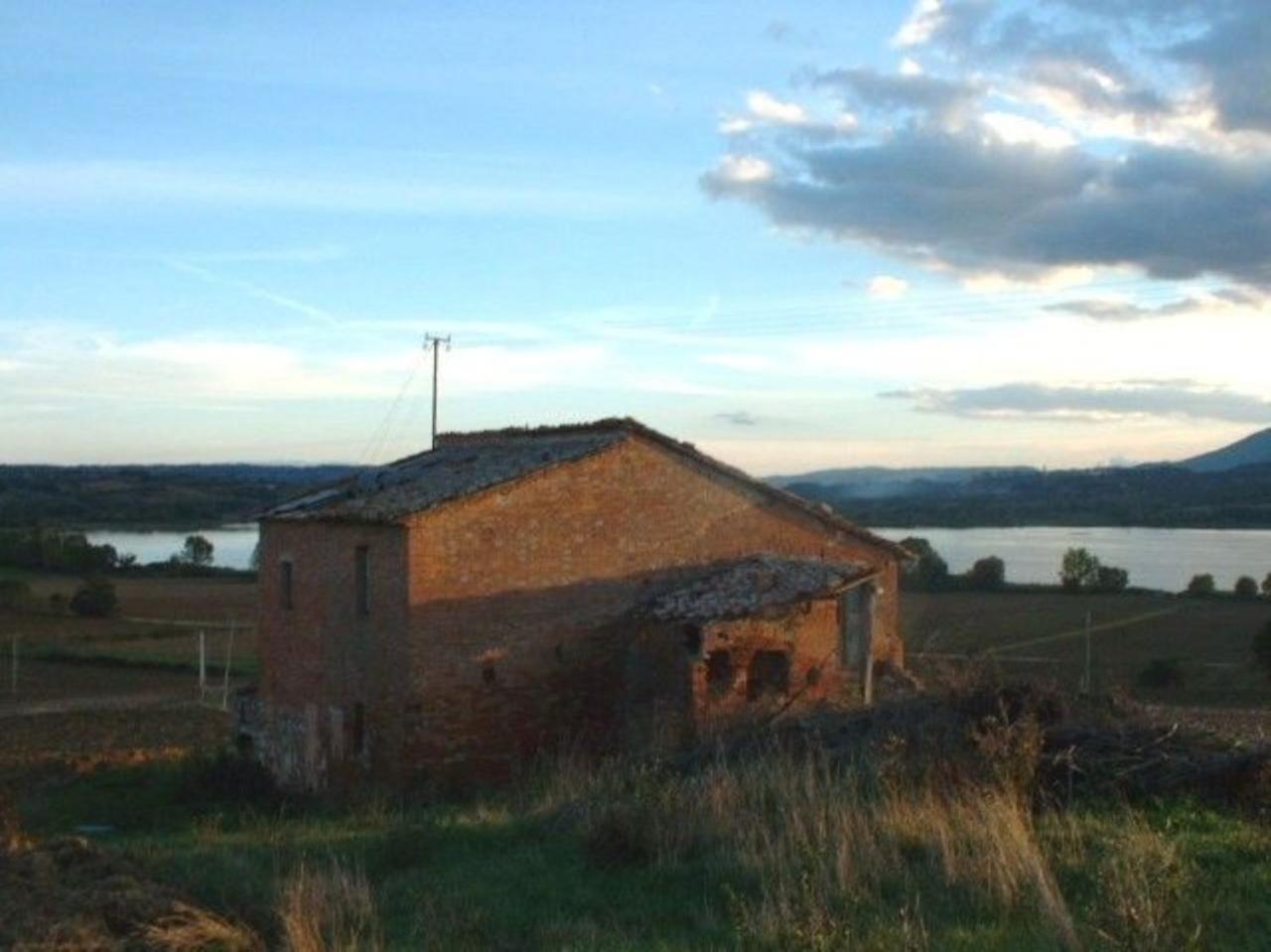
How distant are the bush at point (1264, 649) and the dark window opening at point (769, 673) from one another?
764 inches

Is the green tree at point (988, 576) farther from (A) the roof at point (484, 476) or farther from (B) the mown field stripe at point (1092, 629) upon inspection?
(A) the roof at point (484, 476)

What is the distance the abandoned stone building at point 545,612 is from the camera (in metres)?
21.4

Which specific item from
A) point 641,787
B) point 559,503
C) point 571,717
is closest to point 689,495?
point 559,503

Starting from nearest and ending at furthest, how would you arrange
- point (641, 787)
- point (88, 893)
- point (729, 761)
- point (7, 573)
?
point (88, 893), point (641, 787), point (729, 761), point (7, 573)

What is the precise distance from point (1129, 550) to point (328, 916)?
80282 millimetres

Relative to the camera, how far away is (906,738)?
12.0 meters

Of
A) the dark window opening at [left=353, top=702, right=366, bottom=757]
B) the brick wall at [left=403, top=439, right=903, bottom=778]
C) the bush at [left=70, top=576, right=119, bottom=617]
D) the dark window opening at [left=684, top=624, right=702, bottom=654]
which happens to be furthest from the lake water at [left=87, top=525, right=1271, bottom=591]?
the dark window opening at [left=684, top=624, right=702, bottom=654]

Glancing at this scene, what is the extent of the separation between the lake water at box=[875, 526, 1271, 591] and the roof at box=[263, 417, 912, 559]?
28.7 meters

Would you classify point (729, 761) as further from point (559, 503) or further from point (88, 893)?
point (559, 503)

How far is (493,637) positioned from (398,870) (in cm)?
1067

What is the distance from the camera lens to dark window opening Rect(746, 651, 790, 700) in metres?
22.1

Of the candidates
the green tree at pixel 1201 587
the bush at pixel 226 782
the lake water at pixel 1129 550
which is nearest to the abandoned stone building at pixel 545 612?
the bush at pixel 226 782

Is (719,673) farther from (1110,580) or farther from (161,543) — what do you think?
(161,543)

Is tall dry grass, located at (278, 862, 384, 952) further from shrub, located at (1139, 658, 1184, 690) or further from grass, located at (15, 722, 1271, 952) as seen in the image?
shrub, located at (1139, 658, 1184, 690)
